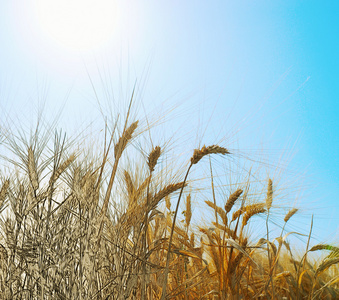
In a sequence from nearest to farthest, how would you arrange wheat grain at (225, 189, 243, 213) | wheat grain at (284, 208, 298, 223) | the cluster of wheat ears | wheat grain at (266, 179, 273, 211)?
the cluster of wheat ears
wheat grain at (225, 189, 243, 213)
wheat grain at (266, 179, 273, 211)
wheat grain at (284, 208, 298, 223)

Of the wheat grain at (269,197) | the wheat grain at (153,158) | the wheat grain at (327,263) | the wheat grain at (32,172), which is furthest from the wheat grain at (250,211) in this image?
the wheat grain at (32,172)

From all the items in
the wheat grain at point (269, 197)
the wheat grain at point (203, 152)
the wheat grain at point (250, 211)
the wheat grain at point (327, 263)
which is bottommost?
the wheat grain at point (327, 263)

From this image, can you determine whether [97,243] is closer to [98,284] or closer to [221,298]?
[98,284]

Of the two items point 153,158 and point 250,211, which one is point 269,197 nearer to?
point 250,211

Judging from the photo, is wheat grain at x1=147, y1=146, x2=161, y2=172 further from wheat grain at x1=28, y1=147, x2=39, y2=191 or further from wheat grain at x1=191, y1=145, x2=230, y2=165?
wheat grain at x1=28, y1=147, x2=39, y2=191

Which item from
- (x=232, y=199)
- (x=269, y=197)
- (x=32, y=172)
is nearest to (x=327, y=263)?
(x=269, y=197)

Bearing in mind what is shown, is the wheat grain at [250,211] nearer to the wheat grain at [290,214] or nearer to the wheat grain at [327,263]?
the wheat grain at [290,214]

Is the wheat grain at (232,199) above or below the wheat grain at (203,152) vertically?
below

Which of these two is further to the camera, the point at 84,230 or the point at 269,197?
the point at 269,197

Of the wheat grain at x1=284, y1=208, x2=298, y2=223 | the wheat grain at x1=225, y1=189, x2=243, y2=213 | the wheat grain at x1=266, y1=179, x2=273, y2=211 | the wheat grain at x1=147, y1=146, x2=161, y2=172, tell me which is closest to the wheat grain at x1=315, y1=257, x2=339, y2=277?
the wheat grain at x1=284, y1=208, x2=298, y2=223

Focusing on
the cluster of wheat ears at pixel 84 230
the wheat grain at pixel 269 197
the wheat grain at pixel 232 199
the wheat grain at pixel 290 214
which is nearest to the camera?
the cluster of wheat ears at pixel 84 230

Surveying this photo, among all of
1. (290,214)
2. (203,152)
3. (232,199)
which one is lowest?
(290,214)

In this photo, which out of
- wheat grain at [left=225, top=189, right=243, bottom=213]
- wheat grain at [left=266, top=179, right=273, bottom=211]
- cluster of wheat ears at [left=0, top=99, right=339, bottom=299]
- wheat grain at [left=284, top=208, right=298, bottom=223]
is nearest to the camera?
cluster of wheat ears at [left=0, top=99, right=339, bottom=299]

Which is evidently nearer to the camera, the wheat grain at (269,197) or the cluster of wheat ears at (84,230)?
the cluster of wheat ears at (84,230)
